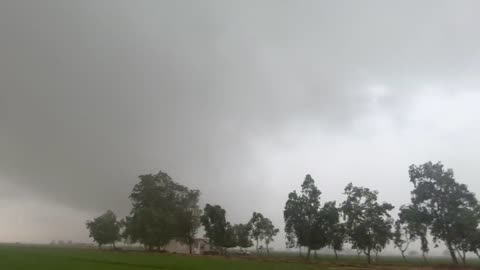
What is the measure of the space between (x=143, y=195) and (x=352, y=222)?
5795 centimetres

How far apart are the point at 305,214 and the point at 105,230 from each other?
79222mm

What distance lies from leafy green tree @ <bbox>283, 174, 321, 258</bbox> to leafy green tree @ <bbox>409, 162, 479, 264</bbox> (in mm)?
23391

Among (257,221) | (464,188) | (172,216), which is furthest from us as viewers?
(257,221)

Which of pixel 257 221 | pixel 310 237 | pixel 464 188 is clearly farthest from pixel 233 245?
pixel 464 188

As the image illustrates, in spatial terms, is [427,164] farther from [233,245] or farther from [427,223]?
[233,245]

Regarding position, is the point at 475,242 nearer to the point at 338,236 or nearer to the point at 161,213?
the point at 338,236

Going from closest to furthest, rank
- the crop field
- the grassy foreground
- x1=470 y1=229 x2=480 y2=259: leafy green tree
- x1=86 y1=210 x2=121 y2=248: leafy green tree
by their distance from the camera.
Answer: the grassy foreground, the crop field, x1=470 y1=229 x2=480 y2=259: leafy green tree, x1=86 y1=210 x2=121 y2=248: leafy green tree

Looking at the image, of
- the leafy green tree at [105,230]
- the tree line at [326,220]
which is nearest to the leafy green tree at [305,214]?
the tree line at [326,220]

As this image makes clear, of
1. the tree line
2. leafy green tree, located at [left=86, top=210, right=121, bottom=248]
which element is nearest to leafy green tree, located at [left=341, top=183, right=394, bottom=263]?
the tree line

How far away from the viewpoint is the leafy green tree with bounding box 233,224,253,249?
385 feet

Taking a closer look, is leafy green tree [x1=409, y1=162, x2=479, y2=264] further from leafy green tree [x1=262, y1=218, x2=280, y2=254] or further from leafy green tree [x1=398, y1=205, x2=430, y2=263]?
leafy green tree [x1=262, y1=218, x2=280, y2=254]

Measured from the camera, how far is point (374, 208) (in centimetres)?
8900

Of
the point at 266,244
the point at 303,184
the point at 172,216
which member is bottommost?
the point at 266,244

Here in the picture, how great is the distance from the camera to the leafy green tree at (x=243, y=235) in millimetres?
117500
